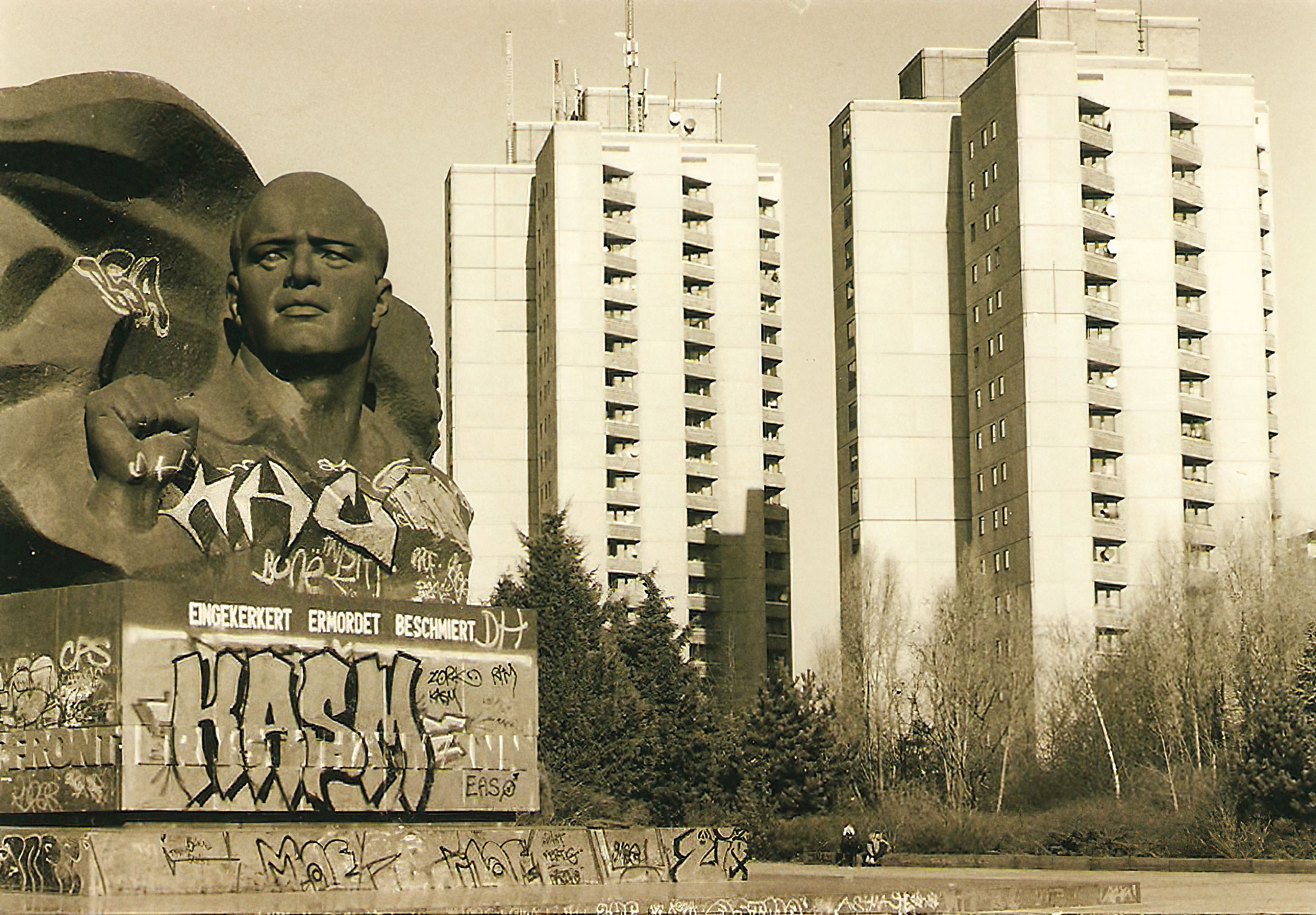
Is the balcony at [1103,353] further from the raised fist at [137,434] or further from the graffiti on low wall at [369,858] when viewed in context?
the raised fist at [137,434]

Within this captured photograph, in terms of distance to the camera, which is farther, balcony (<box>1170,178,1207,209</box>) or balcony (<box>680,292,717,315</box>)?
balcony (<box>680,292,717,315</box>)

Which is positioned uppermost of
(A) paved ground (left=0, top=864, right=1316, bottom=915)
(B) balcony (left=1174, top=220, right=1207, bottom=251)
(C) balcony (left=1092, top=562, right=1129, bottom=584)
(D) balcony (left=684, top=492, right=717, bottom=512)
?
(B) balcony (left=1174, top=220, right=1207, bottom=251)

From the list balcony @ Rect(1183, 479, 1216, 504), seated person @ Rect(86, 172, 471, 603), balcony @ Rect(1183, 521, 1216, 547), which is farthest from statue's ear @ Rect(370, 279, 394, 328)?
balcony @ Rect(1183, 479, 1216, 504)

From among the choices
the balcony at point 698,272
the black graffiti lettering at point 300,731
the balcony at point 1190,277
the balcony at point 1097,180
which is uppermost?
the balcony at point 698,272

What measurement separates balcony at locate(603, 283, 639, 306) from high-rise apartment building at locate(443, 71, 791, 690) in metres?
0.13

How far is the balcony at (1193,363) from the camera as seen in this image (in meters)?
71.5

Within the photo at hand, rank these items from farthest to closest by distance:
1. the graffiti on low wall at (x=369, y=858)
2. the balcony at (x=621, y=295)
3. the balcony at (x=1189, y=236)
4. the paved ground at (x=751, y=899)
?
the balcony at (x=621, y=295) < the balcony at (x=1189, y=236) < the graffiti on low wall at (x=369, y=858) < the paved ground at (x=751, y=899)

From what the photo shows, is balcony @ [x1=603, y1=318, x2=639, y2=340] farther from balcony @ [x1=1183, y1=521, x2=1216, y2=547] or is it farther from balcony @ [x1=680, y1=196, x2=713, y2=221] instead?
balcony @ [x1=1183, y1=521, x2=1216, y2=547]

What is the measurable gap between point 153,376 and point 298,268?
7.88ft

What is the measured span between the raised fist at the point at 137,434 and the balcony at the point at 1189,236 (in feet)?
177

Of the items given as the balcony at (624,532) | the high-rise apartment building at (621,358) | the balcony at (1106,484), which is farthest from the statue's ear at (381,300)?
the balcony at (624,532)

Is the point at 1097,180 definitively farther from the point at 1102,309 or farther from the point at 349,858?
the point at 349,858

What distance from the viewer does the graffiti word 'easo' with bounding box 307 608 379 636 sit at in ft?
82.2

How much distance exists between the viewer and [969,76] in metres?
80.1
